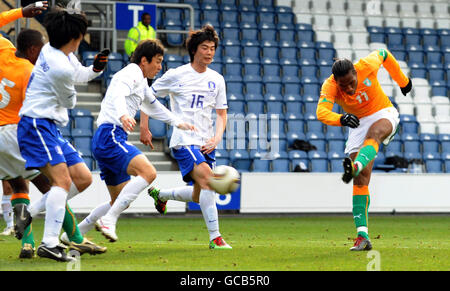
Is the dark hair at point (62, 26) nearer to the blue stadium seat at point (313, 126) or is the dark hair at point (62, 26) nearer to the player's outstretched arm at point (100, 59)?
the player's outstretched arm at point (100, 59)

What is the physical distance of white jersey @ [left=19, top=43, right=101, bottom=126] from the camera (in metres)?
5.92

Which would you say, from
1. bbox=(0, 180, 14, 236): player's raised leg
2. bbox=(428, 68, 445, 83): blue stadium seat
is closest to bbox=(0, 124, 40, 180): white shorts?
bbox=(0, 180, 14, 236): player's raised leg

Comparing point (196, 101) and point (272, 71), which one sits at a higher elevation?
point (272, 71)

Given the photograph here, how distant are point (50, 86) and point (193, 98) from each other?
7.04 ft

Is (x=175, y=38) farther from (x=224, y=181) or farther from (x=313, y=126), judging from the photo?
(x=224, y=181)

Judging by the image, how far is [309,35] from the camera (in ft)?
66.9

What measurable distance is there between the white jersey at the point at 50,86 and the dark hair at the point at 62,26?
3.6 inches

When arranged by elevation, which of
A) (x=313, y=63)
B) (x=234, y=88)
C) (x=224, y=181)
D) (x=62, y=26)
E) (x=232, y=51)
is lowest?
(x=224, y=181)

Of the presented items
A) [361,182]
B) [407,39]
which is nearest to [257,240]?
[361,182]

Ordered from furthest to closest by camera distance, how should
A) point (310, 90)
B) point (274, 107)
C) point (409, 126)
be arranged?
point (409, 126)
point (310, 90)
point (274, 107)

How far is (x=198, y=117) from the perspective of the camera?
7.82 metres

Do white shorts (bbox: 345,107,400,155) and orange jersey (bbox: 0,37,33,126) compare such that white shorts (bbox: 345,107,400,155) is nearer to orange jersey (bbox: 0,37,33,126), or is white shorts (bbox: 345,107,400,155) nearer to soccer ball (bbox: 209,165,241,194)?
soccer ball (bbox: 209,165,241,194)

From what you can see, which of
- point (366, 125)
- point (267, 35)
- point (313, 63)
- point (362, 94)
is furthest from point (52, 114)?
point (267, 35)
